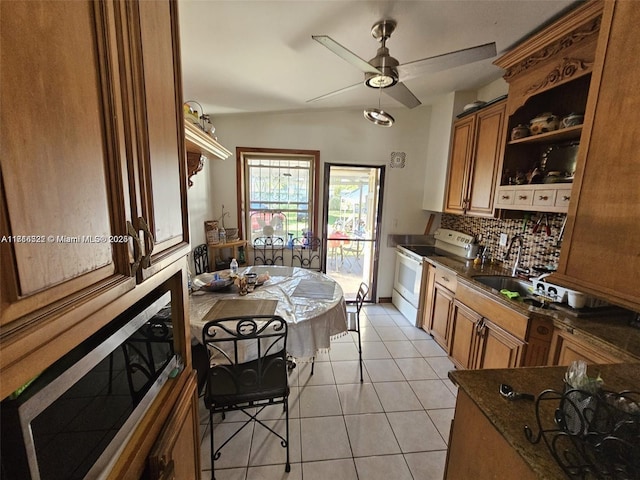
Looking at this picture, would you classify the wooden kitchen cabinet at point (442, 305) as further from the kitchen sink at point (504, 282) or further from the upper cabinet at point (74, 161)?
the upper cabinet at point (74, 161)

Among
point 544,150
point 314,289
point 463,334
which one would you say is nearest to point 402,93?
point 544,150

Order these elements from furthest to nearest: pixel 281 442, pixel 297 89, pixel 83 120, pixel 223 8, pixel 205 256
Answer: pixel 205 256, pixel 297 89, pixel 281 442, pixel 223 8, pixel 83 120

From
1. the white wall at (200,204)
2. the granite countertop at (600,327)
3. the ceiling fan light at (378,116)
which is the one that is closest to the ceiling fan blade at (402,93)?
the ceiling fan light at (378,116)

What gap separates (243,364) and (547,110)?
10.1 feet

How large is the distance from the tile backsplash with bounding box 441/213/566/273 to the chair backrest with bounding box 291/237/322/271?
6.31ft

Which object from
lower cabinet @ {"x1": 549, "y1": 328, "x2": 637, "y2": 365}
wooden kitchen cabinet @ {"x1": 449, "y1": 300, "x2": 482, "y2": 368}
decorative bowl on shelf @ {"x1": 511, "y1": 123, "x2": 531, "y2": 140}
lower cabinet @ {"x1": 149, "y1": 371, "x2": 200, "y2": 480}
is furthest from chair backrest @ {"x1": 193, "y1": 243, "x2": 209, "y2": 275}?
decorative bowl on shelf @ {"x1": 511, "y1": 123, "x2": 531, "y2": 140}

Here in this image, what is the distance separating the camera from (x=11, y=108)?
358 millimetres

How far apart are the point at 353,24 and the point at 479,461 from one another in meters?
2.28

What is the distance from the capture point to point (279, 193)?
147 inches

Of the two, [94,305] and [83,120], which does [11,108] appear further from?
[94,305]

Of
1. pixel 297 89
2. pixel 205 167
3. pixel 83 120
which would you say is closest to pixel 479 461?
pixel 83 120

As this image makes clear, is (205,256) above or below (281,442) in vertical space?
above

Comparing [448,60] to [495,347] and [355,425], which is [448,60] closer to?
[495,347]

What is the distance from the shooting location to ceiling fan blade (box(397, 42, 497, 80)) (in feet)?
4.77
